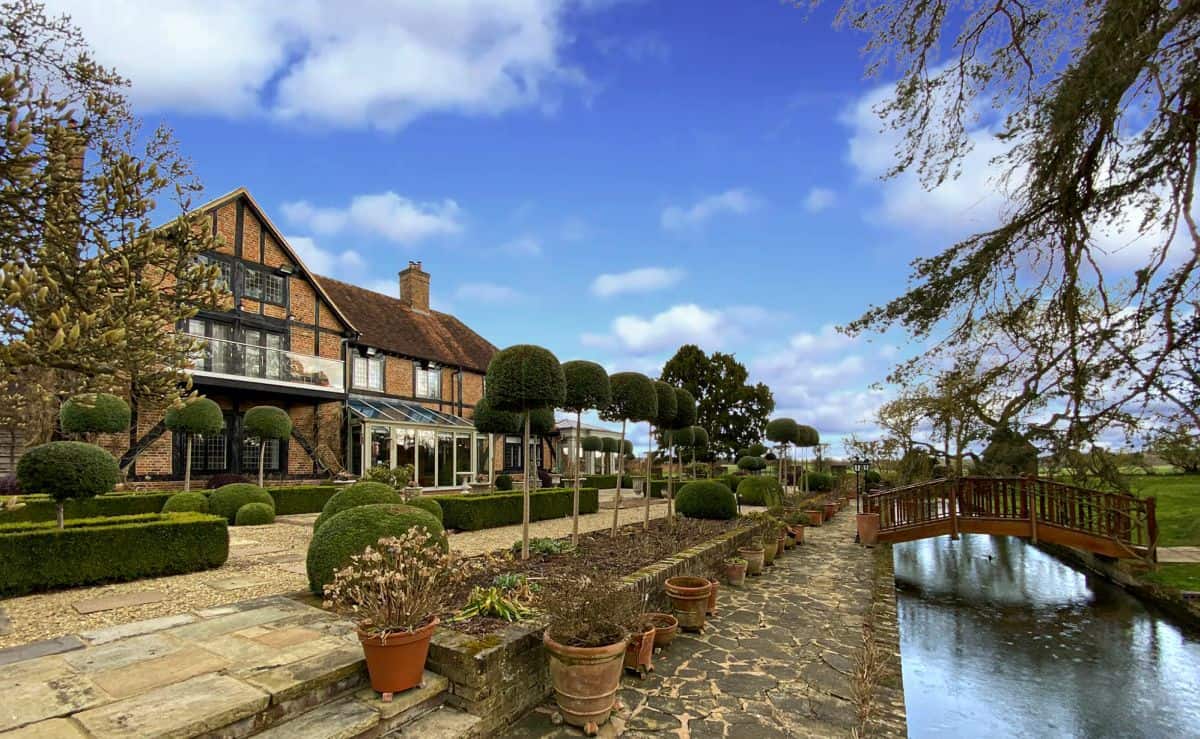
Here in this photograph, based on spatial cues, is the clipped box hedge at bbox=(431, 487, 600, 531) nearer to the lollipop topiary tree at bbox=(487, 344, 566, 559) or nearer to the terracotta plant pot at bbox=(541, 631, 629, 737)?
the lollipop topiary tree at bbox=(487, 344, 566, 559)

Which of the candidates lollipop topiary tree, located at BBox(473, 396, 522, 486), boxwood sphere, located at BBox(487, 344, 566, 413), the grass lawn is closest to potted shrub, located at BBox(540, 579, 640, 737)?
boxwood sphere, located at BBox(487, 344, 566, 413)

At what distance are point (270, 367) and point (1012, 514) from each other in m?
19.2

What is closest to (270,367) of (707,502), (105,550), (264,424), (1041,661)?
(264,424)

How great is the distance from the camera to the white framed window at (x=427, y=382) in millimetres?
22844

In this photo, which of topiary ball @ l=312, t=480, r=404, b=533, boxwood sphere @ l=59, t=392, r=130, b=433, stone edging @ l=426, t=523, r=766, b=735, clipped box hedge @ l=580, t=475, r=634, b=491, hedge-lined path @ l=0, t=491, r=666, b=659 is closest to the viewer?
stone edging @ l=426, t=523, r=766, b=735

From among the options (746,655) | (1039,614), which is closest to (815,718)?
(746,655)

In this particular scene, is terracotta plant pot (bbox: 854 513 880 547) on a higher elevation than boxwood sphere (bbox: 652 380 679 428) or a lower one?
lower

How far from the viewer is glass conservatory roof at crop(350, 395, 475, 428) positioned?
63.1ft

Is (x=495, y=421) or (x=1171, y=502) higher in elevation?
(x=495, y=421)

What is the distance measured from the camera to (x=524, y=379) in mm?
7430

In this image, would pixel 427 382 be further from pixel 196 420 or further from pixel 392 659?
pixel 392 659

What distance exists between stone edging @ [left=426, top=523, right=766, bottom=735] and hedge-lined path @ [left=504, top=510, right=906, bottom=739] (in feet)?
0.52

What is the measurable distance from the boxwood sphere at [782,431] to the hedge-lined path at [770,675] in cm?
926

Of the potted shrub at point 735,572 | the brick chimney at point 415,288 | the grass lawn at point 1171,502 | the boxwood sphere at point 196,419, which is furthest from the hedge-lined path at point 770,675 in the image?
the brick chimney at point 415,288
